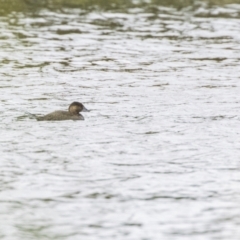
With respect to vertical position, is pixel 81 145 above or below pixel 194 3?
below

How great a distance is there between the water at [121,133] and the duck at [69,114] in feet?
0.40

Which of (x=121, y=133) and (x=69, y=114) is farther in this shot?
(x=69, y=114)

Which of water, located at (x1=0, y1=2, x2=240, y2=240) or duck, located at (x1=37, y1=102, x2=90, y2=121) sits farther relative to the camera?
duck, located at (x1=37, y1=102, x2=90, y2=121)

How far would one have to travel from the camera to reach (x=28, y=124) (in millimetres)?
14438

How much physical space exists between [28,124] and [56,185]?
3399 millimetres

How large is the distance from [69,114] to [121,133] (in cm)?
120

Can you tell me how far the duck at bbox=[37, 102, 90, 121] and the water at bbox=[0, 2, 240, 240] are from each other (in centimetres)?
12

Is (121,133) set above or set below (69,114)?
below

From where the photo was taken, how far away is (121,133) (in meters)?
13.9

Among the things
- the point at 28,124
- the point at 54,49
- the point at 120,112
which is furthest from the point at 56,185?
the point at 54,49

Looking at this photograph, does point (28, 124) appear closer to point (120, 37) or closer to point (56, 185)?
point (56, 185)

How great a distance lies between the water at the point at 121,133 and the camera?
1000cm

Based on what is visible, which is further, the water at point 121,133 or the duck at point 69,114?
the duck at point 69,114

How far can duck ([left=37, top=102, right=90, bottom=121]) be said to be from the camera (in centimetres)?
1467
